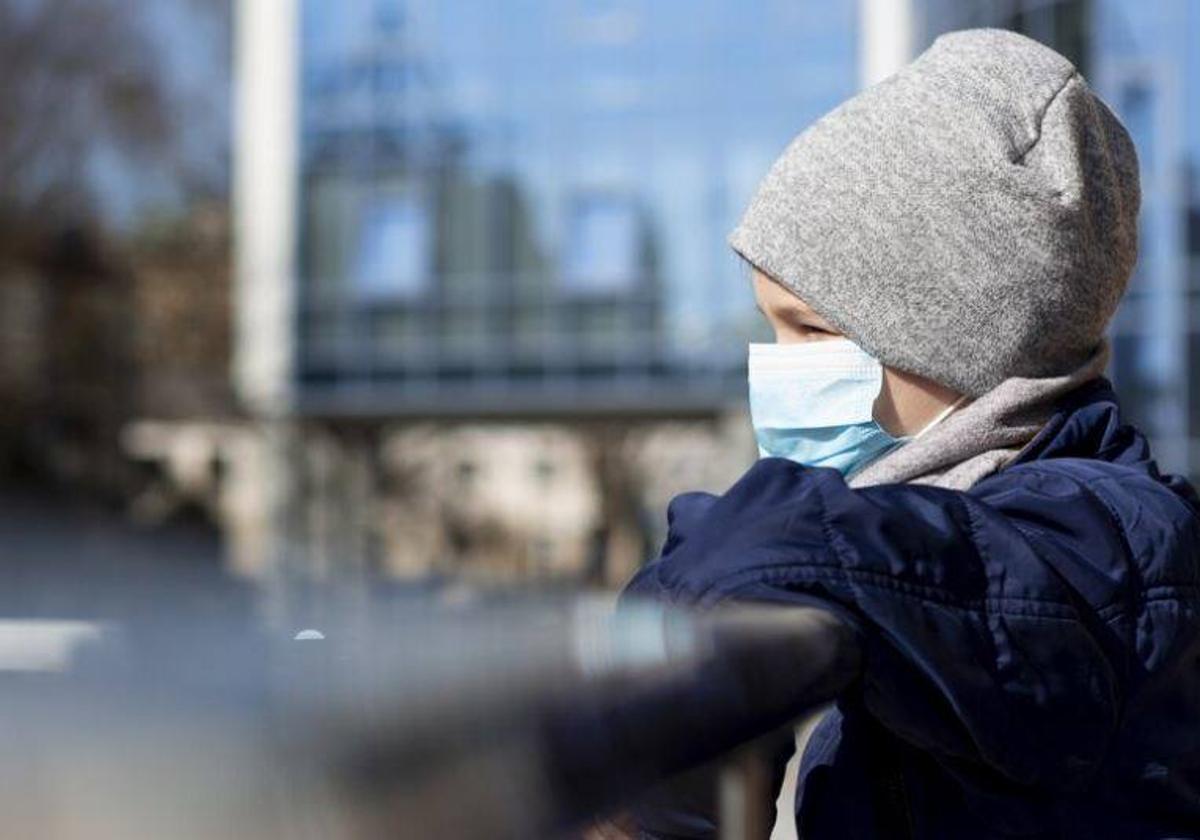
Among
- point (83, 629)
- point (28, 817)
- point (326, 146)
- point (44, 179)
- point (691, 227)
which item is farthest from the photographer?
point (44, 179)

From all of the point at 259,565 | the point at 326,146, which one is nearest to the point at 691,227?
the point at 326,146

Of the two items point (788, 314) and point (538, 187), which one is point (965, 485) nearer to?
point (788, 314)

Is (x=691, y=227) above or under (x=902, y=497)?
under

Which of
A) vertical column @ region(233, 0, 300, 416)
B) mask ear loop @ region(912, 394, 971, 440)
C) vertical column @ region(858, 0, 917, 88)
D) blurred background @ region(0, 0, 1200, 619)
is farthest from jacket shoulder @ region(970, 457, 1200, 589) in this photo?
vertical column @ region(233, 0, 300, 416)

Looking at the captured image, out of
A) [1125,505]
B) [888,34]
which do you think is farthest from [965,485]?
[888,34]

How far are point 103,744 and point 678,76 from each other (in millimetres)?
28749

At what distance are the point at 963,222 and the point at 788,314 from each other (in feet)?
0.61

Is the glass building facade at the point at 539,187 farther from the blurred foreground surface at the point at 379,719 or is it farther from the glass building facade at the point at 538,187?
the blurred foreground surface at the point at 379,719

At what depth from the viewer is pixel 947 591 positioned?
1129 millimetres

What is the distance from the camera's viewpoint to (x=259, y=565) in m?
35.5

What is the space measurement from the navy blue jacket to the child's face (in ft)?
0.68

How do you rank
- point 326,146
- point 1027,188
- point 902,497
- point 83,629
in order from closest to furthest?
point 83,629
point 902,497
point 1027,188
point 326,146

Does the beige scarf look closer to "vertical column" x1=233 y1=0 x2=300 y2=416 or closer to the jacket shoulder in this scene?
the jacket shoulder

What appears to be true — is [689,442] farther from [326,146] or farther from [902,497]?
[902,497]
